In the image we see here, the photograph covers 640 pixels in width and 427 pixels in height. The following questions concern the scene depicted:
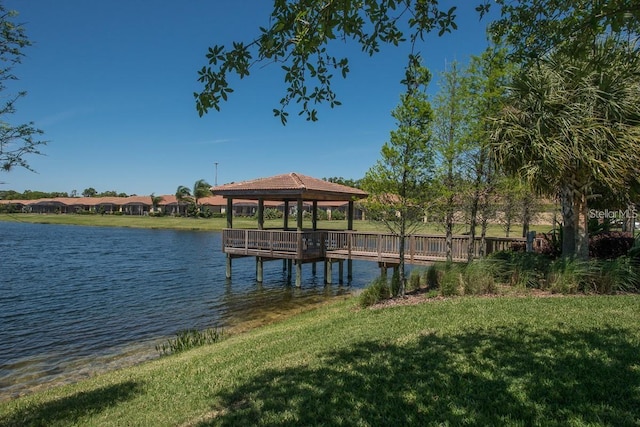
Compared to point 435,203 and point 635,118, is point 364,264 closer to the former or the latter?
point 435,203

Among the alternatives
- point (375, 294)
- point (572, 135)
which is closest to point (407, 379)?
point (375, 294)

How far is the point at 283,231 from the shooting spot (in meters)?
20.5

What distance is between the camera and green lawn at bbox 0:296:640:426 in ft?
12.8

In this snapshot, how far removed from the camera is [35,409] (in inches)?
240

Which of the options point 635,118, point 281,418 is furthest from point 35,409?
point 635,118

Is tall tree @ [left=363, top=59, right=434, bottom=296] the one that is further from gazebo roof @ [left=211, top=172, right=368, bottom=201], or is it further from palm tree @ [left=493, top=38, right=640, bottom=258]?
gazebo roof @ [left=211, top=172, right=368, bottom=201]

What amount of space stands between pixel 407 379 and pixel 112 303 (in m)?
15.0

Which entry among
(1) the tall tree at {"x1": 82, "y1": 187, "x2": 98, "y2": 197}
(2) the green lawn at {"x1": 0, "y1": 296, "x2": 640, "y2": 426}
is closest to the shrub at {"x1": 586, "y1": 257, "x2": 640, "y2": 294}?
(2) the green lawn at {"x1": 0, "y1": 296, "x2": 640, "y2": 426}

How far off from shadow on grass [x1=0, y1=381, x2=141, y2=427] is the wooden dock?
39.2ft

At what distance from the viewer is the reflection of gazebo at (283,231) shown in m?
19.2

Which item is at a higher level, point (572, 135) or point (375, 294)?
point (572, 135)

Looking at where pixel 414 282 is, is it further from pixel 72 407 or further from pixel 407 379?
pixel 72 407

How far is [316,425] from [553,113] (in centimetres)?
1068

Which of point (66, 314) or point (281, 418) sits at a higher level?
point (281, 418)
